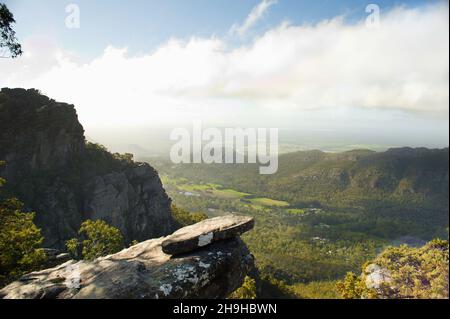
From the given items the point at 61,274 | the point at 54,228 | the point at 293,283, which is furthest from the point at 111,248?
the point at 293,283

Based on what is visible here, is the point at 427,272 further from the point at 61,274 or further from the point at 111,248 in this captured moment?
the point at 111,248

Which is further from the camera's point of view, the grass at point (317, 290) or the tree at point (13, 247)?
the grass at point (317, 290)

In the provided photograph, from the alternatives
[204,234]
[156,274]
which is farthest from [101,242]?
[156,274]

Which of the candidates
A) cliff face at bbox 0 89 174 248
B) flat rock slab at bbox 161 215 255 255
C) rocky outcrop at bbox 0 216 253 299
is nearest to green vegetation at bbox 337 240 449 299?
rocky outcrop at bbox 0 216 253 299

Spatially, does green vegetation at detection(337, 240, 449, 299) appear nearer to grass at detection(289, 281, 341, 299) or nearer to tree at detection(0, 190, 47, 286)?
tree at detection(0, 190, 47, 286)

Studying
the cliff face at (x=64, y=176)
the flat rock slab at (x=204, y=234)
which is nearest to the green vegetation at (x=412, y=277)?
the flat rock slab at (x=204, y=234)

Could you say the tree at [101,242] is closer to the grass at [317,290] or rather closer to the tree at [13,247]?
the tree at [13,247]
